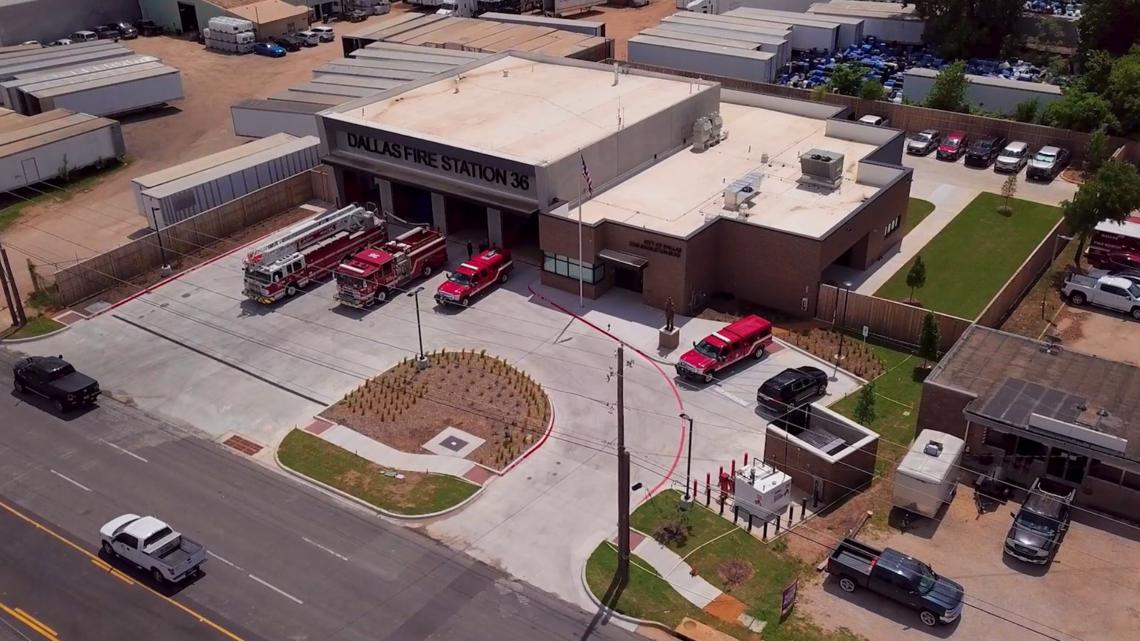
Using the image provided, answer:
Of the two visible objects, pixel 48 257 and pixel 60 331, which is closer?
pixel 60 331

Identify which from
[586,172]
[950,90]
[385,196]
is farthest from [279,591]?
[950,90]

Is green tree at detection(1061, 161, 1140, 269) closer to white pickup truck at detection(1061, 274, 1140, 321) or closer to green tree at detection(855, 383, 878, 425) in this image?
white pickup truck at detection(1061, 274, 1140, 321)

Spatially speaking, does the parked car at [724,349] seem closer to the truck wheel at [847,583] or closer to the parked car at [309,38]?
the truck wheel at [847,583]

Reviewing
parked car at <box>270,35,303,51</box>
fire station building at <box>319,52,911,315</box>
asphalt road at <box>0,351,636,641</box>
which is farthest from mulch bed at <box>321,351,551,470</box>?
parked car at <box>270,35,303,51</box>

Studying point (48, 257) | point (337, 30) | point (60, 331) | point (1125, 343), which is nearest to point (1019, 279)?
point (1125, 343)

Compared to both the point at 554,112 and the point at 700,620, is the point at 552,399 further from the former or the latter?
the point at 554,112
